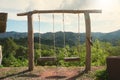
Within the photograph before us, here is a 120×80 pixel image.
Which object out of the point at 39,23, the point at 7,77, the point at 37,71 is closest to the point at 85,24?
the point at 39,23

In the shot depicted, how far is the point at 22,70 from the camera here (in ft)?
61.7

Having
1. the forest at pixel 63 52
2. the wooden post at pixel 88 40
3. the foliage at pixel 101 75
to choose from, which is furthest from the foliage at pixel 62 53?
the foliage at pixel 101 75

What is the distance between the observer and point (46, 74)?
58.5ft

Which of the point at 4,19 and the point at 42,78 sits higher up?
the point at 4,19

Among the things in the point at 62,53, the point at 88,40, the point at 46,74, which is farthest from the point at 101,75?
the point at 62,53

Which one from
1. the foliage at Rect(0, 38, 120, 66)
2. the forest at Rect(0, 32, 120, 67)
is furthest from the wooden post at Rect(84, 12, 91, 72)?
the foliage at Rect(0, 38, 120, 66)

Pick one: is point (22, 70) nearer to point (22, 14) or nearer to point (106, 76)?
point (22, 14)

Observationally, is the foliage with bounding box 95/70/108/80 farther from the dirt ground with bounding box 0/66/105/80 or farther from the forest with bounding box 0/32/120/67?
the forest with bounding box 0/32/120/67

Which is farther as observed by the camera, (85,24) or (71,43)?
(71,43)

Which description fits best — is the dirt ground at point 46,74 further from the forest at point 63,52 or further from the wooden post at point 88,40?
the forest at point 63,52

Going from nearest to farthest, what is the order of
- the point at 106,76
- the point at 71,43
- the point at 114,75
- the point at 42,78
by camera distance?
the point at 114,75
the point at 106,76
the point at 42,78
the point at 71,43

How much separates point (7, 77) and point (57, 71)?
2.64 metres

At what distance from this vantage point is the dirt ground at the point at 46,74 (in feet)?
55.9

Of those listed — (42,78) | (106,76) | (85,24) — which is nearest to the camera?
(106,76)
